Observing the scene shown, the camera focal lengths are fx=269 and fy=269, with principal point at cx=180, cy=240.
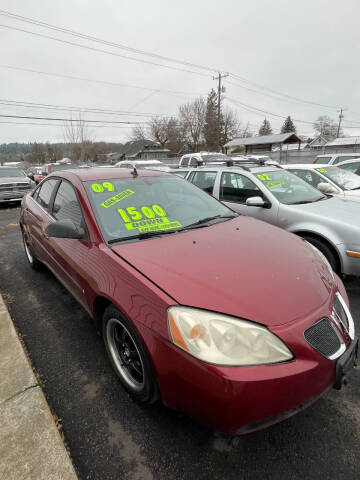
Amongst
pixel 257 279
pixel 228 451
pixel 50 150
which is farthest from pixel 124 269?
pixel 50 150

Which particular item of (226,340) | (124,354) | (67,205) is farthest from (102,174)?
(226,340)

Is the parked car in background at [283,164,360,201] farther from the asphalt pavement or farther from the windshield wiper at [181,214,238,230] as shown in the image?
the asphalt pavement

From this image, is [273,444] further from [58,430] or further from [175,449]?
[58,430]

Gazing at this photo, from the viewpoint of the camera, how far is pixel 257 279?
1673 mm

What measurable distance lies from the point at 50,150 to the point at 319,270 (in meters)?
72.4

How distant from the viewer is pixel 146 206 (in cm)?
250

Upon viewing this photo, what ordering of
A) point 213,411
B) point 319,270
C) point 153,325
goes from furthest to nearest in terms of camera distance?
point 319,270 → point 153,325 → point 213,411

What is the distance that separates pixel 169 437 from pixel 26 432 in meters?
0.86

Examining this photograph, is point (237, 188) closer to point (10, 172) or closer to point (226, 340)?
point (226, 340)

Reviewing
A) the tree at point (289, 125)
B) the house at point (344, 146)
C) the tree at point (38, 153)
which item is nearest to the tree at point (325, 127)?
the tree at point (289, 125)

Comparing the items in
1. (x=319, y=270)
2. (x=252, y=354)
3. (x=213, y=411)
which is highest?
(x=319, y=270)

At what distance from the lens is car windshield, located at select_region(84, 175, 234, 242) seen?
2236mm

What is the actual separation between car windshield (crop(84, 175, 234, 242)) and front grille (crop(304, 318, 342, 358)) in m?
1.30

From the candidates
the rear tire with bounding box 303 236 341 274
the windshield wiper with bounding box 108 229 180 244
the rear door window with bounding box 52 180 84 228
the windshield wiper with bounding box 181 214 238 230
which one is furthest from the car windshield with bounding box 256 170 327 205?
the rear door window with bounding box 52 180 84 228
